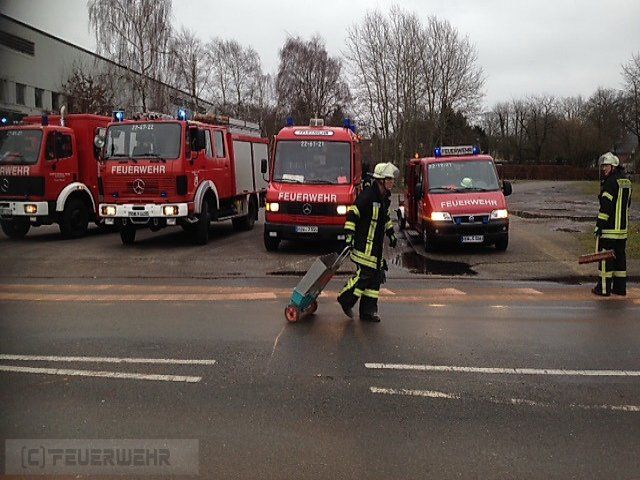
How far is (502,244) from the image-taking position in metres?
13.9

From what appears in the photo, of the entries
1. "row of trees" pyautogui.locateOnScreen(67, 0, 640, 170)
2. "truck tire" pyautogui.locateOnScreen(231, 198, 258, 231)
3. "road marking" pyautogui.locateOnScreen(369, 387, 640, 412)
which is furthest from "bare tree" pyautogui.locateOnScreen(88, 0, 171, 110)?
"road marking" pyautogui.locateOnScreen(369, 387, 640, 412)

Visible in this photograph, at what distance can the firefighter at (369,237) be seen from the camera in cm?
727

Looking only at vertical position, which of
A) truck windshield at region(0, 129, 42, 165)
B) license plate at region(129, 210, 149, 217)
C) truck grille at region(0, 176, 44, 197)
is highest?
truck windshield at region(0, 129, 42, 165)

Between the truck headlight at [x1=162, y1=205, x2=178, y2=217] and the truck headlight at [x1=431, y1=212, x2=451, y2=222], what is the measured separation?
5.73 meters

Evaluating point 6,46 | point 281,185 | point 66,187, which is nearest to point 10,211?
point 66,187

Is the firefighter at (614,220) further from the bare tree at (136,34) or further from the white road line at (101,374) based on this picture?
the bare tree at (136,34)

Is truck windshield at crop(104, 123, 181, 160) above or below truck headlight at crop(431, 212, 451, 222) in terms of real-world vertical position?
above

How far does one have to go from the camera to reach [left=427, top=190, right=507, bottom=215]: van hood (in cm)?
1323

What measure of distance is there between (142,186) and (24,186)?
3414 millimetres

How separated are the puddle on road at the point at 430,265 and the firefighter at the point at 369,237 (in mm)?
4470

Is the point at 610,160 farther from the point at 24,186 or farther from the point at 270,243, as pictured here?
the point at 24,186

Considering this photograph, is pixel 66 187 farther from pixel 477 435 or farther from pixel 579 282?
pixel 477 435

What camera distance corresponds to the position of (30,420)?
4.40 meters

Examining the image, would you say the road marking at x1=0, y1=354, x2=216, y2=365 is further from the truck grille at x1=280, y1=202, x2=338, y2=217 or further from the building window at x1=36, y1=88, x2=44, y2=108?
the building window at x1=36, y1=88, x2=44, y2=108
